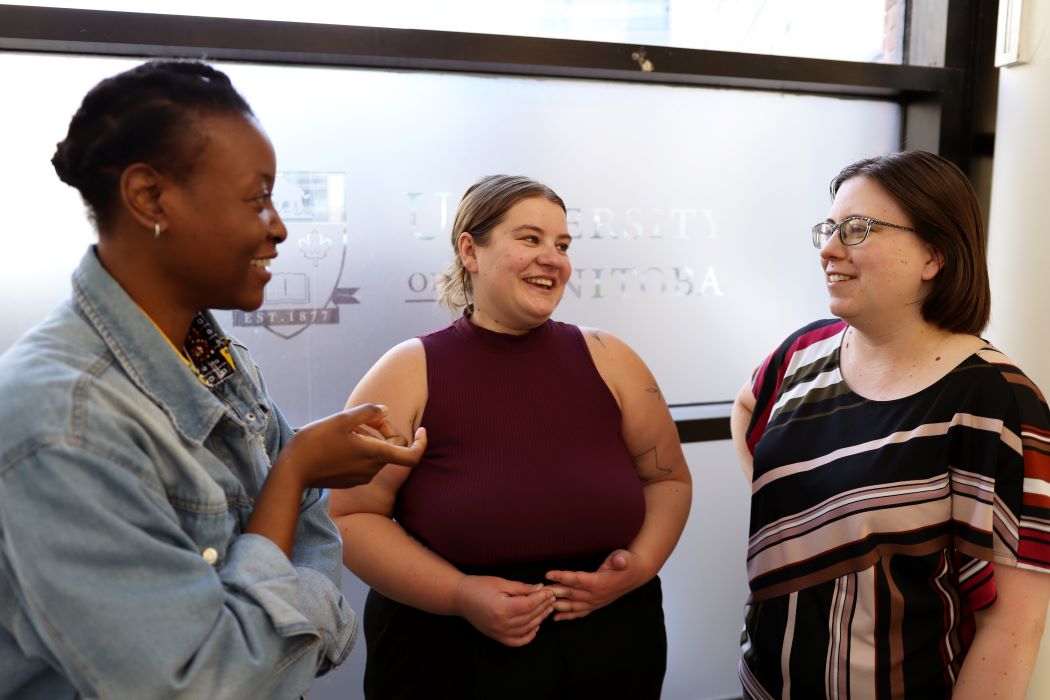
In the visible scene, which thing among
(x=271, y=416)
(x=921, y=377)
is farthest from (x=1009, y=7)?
(x=271, y=416)

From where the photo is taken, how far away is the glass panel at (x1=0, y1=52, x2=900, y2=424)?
6.40 feet

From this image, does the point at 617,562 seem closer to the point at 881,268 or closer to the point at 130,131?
the point at 881,268

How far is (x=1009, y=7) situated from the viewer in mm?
2373

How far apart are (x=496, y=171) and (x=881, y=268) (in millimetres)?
1089

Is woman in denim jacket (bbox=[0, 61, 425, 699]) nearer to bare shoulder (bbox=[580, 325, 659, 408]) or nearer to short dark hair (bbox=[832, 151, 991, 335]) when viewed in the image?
bare shoulder (bbox=[580, 325, 659, 408])

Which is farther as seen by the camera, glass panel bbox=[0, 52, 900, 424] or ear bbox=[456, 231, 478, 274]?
A: glass panel bbox=[0, 52, 900, 424]

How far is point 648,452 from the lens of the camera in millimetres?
1895

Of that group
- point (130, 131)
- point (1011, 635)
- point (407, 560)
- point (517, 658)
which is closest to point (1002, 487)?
point (1011, 635)

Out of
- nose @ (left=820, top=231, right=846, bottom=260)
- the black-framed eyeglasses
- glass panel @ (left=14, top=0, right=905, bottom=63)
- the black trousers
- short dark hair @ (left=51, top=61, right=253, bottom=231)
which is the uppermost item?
glass panel @ (left=14, top=0, right=905, bottom=63)

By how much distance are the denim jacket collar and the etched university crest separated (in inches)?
44.3

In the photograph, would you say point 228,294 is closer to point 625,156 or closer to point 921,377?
point 921,377

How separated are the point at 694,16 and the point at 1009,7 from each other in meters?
0.90

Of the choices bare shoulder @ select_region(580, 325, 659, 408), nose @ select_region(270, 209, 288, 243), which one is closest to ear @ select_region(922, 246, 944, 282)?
bare shoulder @ select_region(580, 325, 659, 408)

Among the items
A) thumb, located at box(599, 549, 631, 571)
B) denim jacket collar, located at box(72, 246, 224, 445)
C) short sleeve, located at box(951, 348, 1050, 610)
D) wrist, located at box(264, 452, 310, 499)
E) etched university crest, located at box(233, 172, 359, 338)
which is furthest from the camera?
etched university crest, located at box(233, 172, 359, 338)
